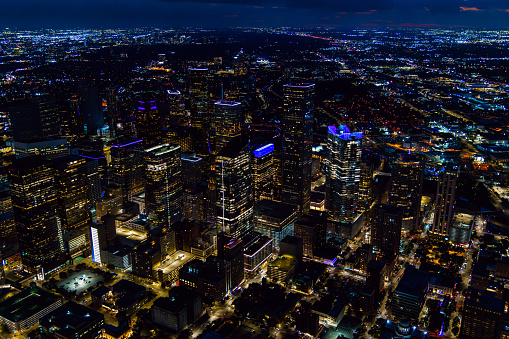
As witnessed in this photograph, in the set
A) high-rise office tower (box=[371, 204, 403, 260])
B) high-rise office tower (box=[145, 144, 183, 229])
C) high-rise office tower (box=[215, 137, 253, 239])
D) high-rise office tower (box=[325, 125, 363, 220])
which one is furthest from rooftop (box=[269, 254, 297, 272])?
high-rise office tower (box=[145, 144, 183, 229])

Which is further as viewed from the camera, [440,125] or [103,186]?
[440,125]

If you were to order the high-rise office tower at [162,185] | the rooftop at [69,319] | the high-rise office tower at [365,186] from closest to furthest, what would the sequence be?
1. the rooftop at [69,319]
2. the high-rise office tower at [162,185]
3. the high-rise office tower at [365,186]

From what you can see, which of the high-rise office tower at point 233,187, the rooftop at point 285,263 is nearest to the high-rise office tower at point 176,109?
the high-rise office tower at point 233,187

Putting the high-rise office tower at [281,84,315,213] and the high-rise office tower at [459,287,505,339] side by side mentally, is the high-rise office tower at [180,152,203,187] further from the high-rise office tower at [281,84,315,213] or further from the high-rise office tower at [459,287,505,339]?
the high-rise office tower at [459,287,505,339]

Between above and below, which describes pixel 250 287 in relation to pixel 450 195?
below

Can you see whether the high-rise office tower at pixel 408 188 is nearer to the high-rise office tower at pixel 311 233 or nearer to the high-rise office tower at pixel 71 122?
the high-rise office tower at pixel 311 233

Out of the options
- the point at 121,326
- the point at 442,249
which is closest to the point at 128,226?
the point at 121,326

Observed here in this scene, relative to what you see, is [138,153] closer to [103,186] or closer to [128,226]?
[103,186]
